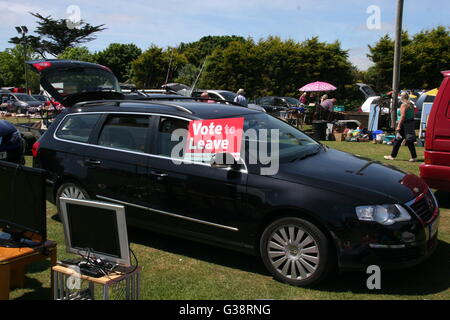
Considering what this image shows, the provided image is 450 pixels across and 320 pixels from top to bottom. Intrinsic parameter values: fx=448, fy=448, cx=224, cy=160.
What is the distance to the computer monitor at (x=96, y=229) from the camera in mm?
3216

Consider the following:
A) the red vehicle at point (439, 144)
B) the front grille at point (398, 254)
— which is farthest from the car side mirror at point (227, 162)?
the red vehicle at point (439, 144)

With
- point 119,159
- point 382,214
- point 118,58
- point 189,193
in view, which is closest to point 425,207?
point 382,214

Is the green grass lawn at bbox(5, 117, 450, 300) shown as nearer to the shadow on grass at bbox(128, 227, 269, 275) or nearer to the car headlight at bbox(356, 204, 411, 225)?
the shadow on grass at bbox(128, 227, 269, 275)

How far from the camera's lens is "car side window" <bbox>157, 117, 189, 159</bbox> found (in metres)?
4.74

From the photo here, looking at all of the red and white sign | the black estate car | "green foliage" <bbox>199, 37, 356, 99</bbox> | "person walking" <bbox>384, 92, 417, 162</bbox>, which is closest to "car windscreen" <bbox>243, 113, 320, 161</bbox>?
the black estate car

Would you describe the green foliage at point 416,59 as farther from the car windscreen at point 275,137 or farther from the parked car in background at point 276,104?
the car windscreen at point 275,137

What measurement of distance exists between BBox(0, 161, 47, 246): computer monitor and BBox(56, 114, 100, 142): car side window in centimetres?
178

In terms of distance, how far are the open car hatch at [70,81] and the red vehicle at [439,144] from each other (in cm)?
587

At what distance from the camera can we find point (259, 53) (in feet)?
104

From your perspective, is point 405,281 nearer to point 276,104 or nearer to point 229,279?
point 229,279

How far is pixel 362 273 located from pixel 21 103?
27542 millimetres

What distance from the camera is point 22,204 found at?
3555 millimetres
